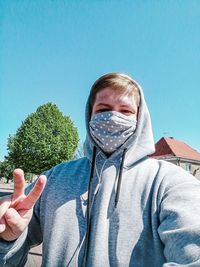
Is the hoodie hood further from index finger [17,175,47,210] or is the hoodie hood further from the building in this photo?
the building

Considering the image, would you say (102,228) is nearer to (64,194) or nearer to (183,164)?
(64,194)

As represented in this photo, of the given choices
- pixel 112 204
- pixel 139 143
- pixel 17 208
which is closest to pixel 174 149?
pixel 139 143

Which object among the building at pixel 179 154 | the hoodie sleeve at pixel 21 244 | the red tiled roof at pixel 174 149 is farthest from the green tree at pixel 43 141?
the hoodie sleeve at pixel 21 244

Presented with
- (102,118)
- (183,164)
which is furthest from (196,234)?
(183,164)

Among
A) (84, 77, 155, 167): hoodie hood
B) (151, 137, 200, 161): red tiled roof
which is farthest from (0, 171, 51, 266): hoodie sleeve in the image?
(151, 137, 200, 161): red tiled roof

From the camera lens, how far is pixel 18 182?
1.43 metres

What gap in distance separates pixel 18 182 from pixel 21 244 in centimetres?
40

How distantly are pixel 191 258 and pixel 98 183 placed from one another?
0.74 metres

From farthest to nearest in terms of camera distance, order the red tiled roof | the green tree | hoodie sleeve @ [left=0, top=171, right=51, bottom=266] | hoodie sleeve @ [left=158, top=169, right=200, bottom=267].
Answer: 1. the red tiled roof
2. the green tree
3. hoodie sleeve @ [left=0, top=171, right=51, bottom=266]
4. hoodie sleeve @ [left=158, top=169, right=200, bottom=267]

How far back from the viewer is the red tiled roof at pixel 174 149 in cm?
4041

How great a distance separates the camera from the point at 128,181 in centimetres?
170

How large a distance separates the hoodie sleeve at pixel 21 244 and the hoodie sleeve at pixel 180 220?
739 millimetres

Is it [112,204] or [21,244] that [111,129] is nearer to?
[112,204]

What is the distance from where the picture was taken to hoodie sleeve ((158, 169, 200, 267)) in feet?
3.93
